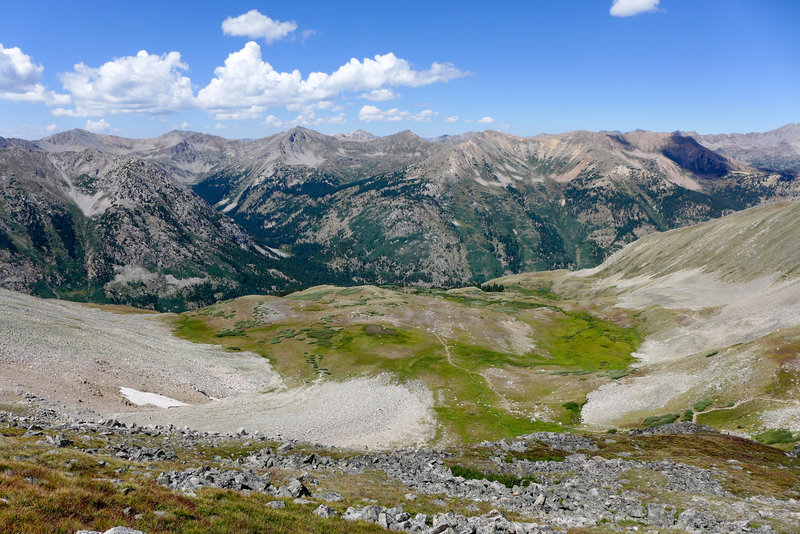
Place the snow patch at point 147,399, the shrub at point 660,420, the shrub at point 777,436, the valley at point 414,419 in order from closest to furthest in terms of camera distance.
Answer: the valley at point 414,419
the shrub at point 777,436
the shrub at point 660,420
the snow patch at point 147,399

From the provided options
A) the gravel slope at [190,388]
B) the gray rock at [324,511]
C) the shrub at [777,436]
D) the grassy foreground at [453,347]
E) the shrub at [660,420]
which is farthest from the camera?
the grassy foreground at [453,347]

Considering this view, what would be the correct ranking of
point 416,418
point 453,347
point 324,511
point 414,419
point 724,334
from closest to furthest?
1. point 324,511
2. point 414,419
3. point 416,418
4. point 724,334
5. point 453,347

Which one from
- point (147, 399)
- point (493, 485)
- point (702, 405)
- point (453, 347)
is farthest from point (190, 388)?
point (702, 405)

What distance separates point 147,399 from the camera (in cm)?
6044

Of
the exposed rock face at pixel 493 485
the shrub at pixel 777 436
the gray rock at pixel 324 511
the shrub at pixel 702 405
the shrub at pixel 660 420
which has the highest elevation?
the gray rock at pixel 324 511

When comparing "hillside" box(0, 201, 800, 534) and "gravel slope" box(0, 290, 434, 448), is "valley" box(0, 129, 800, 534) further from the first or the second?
"gravel slope" box(0, 290, 434, 448)

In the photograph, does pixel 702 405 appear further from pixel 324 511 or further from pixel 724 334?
pixel 724 334

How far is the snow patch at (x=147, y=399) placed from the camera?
58.9 m

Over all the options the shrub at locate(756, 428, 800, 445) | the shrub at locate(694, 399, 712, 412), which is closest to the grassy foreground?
the shrub at locate(694, 399, 712, 412)

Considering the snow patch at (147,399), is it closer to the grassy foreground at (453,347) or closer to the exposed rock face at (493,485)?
the exposed rock face at (493,485)

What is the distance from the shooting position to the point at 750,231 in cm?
17688

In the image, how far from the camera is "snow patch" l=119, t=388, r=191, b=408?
58906 mm

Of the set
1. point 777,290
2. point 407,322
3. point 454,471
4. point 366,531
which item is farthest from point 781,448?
point 777,290

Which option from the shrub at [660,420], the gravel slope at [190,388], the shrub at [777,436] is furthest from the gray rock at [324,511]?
the shrub at [660,420]
